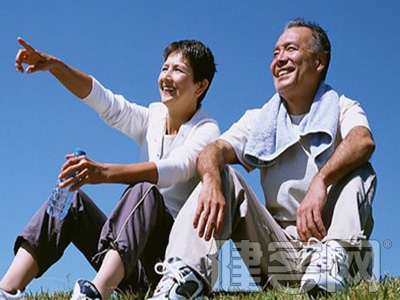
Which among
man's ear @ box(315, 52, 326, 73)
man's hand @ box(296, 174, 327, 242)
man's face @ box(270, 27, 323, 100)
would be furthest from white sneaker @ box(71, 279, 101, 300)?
man's ear @ box(315, 52, 326, 73)

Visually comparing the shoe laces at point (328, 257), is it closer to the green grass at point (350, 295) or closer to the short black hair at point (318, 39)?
the green grass at point (350, 295)

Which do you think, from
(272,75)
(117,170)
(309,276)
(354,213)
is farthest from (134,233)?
(272,75)

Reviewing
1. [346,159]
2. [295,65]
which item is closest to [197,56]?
[295,65]

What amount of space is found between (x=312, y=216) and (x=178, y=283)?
1.07 m

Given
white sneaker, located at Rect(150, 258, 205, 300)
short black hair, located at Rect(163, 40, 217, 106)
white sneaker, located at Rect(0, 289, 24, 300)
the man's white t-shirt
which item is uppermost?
short black hair, located at Rect(163, 40, 217, 106)

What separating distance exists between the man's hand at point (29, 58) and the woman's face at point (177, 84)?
1004mm

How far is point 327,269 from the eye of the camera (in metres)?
4.34

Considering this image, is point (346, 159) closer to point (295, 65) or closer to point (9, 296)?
point (295, 65)

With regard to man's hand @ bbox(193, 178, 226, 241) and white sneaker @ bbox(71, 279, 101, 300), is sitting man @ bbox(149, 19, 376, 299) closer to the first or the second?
man's hand @ bbox(193, 178, 226, 241)

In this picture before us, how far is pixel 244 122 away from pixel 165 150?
72 cm

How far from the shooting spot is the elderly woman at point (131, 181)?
174 inches

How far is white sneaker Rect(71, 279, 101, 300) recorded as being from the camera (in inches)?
166

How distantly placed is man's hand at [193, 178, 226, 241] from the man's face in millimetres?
1409

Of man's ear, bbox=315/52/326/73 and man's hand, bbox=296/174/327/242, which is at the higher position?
man's ear, bbox=315/52/326/73
